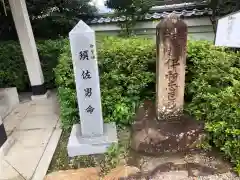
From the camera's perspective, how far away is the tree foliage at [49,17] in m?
7.72

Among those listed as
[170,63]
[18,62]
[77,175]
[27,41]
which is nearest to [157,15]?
[27,41]

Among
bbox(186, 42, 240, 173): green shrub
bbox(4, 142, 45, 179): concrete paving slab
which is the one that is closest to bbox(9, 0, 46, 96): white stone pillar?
bbox(4, 142, 45, 179): concrete paving slab

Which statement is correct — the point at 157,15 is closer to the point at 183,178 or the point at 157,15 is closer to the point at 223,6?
the point at 223,6

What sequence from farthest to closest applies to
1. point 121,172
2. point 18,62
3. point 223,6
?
point 223,6, point 18,62, point 121,172

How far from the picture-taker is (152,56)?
13.2 feet

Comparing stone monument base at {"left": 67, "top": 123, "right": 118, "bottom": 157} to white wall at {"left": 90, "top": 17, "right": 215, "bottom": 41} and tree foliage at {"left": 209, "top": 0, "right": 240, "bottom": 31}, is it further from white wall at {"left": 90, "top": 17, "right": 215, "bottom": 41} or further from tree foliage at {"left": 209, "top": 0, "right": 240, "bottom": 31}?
tree foliage at {"left": 209, "top": 0, "right": 240, "bottom": 31}

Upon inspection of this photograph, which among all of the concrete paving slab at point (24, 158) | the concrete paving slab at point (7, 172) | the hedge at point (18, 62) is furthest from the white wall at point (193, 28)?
the concrete paving slab at point (7, 172)

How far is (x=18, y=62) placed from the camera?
6.33m

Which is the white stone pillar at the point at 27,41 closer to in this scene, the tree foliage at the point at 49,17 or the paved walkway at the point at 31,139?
the paved walkway at the point at 31,139

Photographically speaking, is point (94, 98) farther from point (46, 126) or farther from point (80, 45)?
point (46, 126)

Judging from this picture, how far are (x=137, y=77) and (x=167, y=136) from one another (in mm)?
1268

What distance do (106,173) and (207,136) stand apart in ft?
4.77

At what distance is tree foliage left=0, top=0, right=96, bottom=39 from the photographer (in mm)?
7723

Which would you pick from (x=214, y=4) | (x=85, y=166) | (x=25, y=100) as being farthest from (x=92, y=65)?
(x=214, y=4)
